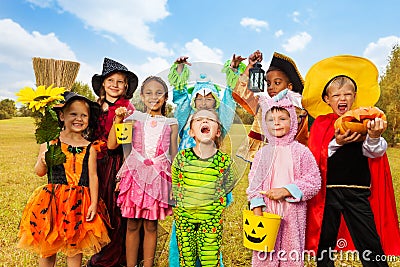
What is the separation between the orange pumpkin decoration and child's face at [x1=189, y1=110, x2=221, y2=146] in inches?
38.1

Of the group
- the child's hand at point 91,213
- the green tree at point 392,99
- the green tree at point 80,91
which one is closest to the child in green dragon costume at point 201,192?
the child's hand at point 91,213

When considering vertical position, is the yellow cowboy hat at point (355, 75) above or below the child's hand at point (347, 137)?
above

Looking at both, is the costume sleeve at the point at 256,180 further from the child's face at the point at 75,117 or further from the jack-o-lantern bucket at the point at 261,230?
the child's face at the point at 75,117

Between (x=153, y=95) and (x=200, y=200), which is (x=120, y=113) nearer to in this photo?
(x=153, y=95)

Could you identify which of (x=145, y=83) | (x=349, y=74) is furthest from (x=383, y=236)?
(x=145, y=83)

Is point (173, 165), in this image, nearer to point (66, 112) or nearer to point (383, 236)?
point (66, 112)

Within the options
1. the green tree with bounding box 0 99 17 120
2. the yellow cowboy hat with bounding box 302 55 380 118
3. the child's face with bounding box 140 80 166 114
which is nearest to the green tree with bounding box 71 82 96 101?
the child's face with bounding box 140 80 166 114

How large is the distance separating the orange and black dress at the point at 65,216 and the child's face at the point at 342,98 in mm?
2135

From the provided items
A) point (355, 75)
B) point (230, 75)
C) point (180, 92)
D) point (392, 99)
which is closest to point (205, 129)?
point (180, 92)

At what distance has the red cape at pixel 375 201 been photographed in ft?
10.7

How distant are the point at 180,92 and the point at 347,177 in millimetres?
1530

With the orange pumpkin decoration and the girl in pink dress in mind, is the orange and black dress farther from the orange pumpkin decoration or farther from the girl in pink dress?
the orange pumpkin decoration

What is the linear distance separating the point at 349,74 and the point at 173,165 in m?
1.69

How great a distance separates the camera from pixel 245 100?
2.89 m
